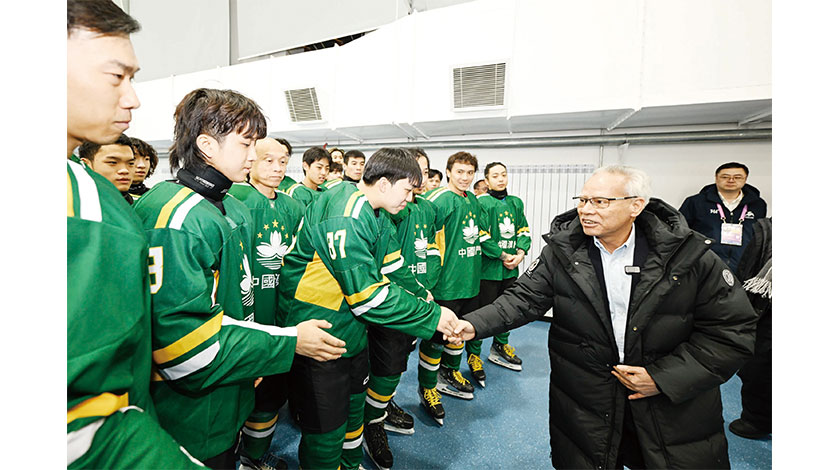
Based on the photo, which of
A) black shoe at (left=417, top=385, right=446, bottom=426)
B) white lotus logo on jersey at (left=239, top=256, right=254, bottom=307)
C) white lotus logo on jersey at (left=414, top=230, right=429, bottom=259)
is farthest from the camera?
white lotus logo on jersey at (left=414, top=230, right=429, bottom=259)

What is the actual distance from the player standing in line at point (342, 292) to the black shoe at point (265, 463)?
1.83 ft

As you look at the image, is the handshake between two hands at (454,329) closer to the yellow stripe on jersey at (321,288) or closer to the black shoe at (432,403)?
the yellow stripe on jersey at (321,288)

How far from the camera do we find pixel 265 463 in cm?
209


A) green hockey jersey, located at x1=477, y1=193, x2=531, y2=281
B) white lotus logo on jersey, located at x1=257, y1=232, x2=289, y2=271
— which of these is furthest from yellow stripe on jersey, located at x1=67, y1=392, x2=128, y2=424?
green hockey jersey, located at x1=477, y1=193, x2=531, y2=281

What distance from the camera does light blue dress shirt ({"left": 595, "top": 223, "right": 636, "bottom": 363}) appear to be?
142cm

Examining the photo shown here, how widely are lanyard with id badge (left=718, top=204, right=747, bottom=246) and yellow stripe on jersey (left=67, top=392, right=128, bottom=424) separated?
4945 millimetres

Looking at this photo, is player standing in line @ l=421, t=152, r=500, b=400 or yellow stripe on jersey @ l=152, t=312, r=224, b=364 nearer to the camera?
yellow stripe on jersey @ l=152, t=312, r=224, b=364

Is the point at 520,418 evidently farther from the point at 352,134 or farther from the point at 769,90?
the point at 352,134

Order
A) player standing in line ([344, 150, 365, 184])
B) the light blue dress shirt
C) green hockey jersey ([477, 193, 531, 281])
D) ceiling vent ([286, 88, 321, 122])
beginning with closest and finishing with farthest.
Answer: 1. the light blue dress shirt
2. green hockey jersey ([477, 193, 531, 281])
3. player standing in line ([344, 150, 365, 184])
4. ceiling vent ([286, 88, 321, 122])

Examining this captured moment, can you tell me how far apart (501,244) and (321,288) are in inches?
103

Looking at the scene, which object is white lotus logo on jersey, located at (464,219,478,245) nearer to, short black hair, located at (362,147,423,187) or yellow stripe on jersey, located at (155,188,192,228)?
short black hair, located at (362,147,423,187)

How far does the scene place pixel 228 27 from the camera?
6570mm

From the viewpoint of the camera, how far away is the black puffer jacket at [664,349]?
1.31 m

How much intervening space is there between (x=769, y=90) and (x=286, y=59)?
5.85 metres
